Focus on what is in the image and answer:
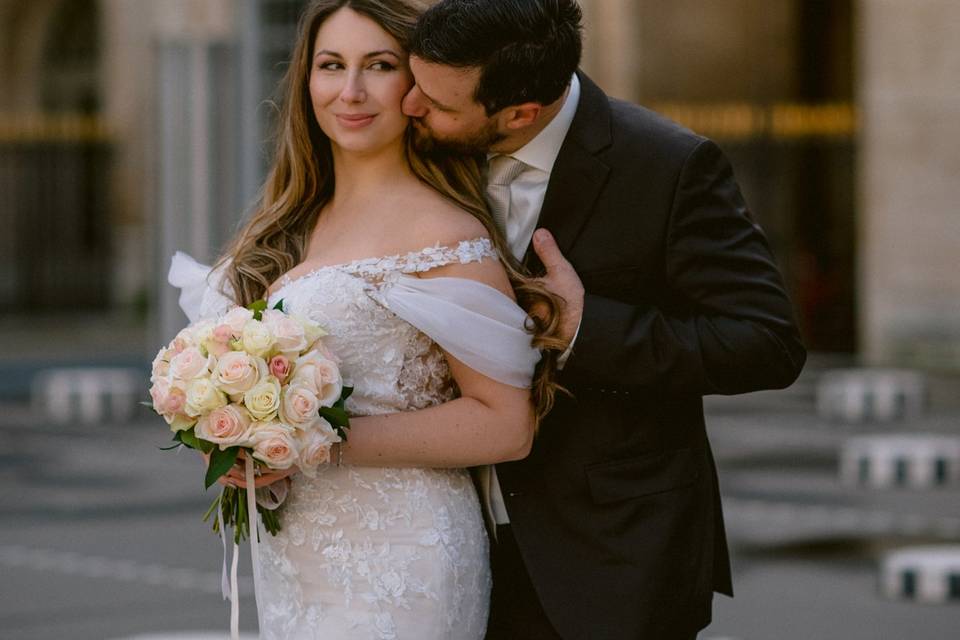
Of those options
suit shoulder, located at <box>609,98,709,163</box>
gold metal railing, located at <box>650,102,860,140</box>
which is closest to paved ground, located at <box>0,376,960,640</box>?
suit shoulder, located at <box>609,98,709,163</box>

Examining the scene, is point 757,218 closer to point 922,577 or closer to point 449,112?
point 922,577

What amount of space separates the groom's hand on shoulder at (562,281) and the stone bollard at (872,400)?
452 inches

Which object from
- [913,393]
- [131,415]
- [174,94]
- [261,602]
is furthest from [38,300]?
[261,602]

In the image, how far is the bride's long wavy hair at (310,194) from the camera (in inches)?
140

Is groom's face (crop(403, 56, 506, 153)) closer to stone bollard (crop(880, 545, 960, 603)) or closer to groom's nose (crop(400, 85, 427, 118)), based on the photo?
groom's nose (crop(400, 85, 427, 118))

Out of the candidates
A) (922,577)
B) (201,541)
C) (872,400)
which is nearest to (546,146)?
(922,577)

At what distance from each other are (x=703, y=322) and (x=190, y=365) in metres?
1.04

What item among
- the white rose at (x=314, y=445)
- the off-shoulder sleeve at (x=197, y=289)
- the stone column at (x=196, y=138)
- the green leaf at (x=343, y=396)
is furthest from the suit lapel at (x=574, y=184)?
the stone column at (x=196, y=138)

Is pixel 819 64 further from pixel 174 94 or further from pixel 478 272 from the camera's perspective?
pixel 478 272

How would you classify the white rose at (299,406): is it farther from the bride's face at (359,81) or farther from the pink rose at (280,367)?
the bride's face at (359,81)

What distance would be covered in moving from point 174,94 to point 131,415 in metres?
3.22

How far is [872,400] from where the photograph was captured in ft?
48.9

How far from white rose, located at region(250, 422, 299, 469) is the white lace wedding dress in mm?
338

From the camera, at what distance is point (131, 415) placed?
15.8 m
